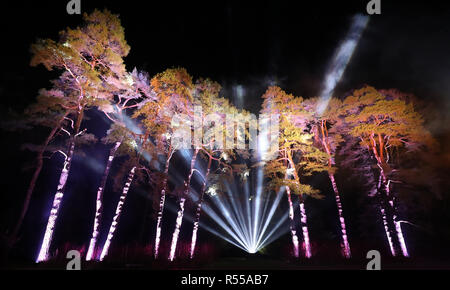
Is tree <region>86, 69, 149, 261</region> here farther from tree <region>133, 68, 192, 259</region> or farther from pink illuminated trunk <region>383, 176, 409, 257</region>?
pink illuminated trunk <region>383, 176, 409, 257</region>

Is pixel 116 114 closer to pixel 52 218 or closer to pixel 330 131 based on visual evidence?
pixel 52 218

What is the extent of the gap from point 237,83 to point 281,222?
14.6 meters

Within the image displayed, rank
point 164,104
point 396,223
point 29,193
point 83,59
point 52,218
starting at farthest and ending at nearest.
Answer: point 396,223 → point 164,104 → point 83,59 → point 52,218 → point 29,193

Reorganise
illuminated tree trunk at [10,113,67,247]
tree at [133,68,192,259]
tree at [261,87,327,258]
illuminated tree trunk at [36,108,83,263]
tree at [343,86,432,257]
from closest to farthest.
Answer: illuminated tree trunk at [10,113,67,247]
illuminated tree trunk at [36,108,83,263]
tree at [133,68,192,259]
tree at [343,86,432,257]
tree at [261,87,327,258]

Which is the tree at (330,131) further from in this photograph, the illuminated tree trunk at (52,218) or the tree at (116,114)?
the illuminated tree trunk at (52,218)

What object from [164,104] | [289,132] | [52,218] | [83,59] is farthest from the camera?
[289,132]

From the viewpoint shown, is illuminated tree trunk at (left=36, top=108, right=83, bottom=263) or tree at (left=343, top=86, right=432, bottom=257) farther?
tree at (left=343, top=86, right=432, bottom=257)

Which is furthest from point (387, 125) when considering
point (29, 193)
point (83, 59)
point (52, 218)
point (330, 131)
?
point (29, 193)

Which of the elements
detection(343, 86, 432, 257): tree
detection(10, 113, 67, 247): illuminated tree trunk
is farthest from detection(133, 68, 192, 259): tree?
detection(343, 86, 432, 257): tree

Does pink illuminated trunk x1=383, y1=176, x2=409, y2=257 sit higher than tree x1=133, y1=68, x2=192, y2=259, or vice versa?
tree x1=133, y1=68, x2=192, y2=259

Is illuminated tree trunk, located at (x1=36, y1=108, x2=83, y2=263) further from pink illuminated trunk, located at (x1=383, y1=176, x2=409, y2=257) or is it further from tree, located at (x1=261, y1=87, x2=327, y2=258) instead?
pink illuminated trunk, located at (x1=383, y1=176, x2=409, y2=257)

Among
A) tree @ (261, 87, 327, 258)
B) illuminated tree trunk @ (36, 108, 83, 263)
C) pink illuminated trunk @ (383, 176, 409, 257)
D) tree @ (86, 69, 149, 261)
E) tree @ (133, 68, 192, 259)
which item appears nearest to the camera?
illuminated tree trunk @ (36, 108, 83, 263)
